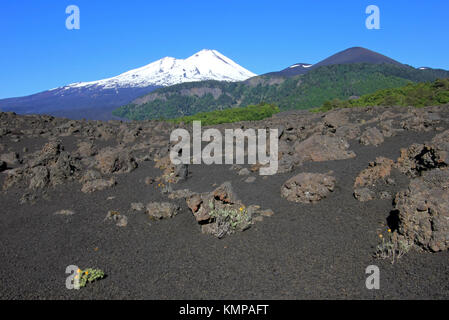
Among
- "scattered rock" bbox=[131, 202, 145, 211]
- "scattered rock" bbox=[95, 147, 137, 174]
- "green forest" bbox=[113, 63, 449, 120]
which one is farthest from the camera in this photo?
"green forest" bbox=[113, 63, 449, 120]

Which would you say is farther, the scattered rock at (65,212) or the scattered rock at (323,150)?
the scattered rock at (323,150)

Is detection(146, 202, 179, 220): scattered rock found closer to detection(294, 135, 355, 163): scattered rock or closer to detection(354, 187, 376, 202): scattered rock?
detection(354, 187, 376, 202): scattered rock

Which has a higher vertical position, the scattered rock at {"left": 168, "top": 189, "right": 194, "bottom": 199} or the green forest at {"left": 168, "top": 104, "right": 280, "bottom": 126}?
the green forest at {"left": 168, "top": 104, "right": 280, "bottom": 126}

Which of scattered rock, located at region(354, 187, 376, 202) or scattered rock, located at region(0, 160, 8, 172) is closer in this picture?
scattered rock, located at region(354, 187, 376, 202)

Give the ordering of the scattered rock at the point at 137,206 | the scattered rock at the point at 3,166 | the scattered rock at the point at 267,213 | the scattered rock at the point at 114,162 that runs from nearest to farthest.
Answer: the scattered rock at the point at 267,213 → the scattered rock at the point at 137,206 → the scattered rock at the point at 114,162 → the scattered rock at the point at 3,166

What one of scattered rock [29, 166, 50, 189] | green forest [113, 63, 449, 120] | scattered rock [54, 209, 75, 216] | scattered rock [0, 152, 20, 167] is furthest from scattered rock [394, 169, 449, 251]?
green forest [113, 63, 449, 120]

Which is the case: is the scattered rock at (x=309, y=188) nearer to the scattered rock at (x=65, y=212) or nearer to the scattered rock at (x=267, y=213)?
A: the scattered rock at (x=267, y=213)

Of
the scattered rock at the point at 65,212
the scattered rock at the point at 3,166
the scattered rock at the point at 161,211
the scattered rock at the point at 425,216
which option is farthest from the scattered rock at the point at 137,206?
the scattered rock at the point at 3,166

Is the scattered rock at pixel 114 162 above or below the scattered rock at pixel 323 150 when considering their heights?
below

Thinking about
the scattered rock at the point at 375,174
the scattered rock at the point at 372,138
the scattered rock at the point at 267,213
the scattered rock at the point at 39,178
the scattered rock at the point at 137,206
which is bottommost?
the scattered rock at the point at 137,206

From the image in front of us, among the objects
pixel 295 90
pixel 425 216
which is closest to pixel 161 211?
pixel 425 216

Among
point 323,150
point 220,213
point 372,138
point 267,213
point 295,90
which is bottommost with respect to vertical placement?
point 267,213

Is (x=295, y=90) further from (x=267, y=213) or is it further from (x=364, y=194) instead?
(x=267, y=213)

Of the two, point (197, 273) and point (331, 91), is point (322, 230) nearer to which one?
point (197, 273)
